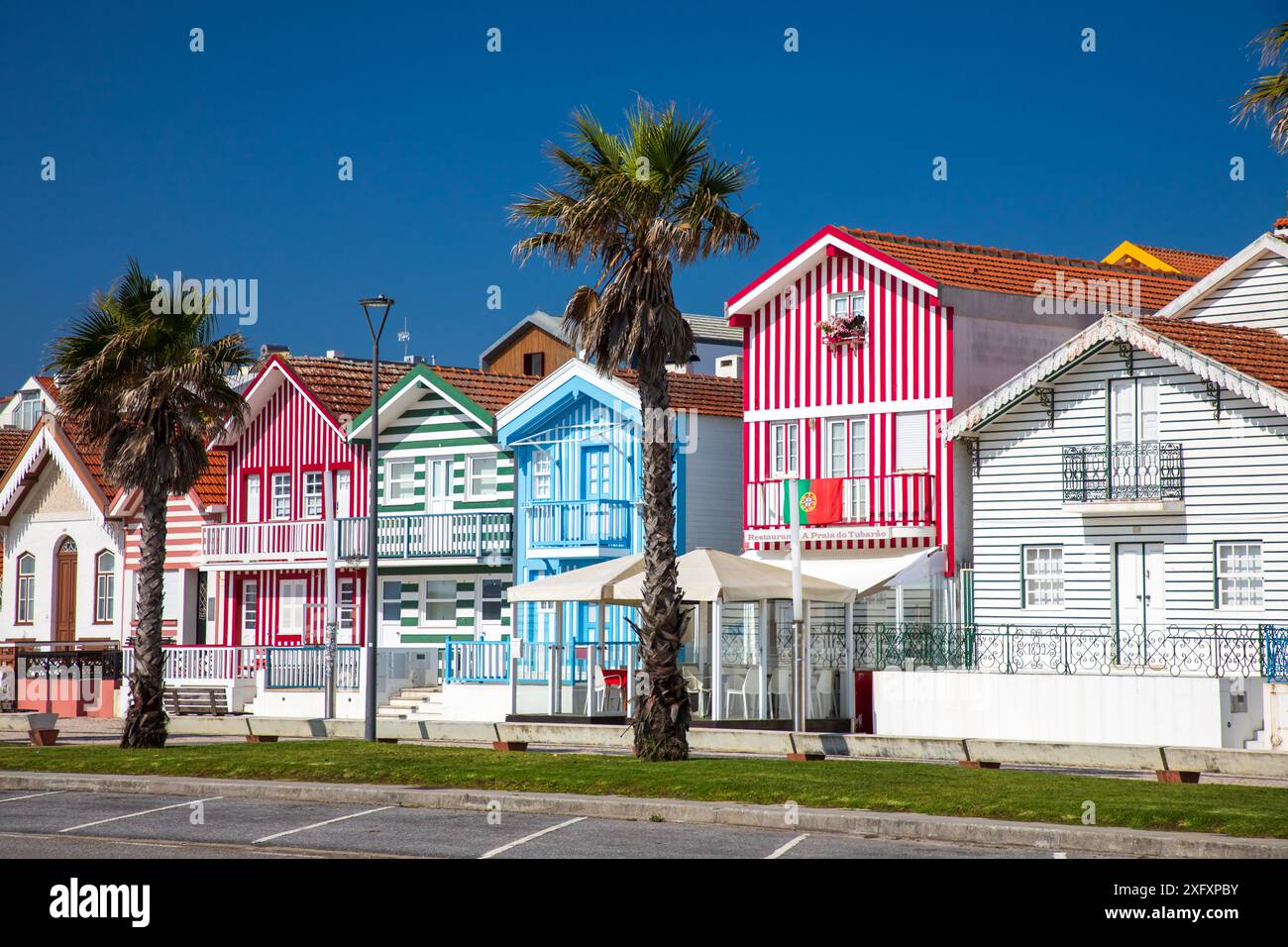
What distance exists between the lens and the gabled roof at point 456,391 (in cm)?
4366

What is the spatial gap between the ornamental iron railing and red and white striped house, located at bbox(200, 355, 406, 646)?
49.8ft

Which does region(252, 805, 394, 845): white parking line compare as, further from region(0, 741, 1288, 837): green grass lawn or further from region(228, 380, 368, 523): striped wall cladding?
region(228, 380, 368, 523): striped wall cladding

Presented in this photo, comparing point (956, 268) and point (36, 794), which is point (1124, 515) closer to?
point (956, 268)

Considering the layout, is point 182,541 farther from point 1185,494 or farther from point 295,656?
point 1185,494

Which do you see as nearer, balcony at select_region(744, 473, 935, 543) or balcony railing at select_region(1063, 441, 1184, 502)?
balcony railing at select_region(1063, 441, 1184, 502)

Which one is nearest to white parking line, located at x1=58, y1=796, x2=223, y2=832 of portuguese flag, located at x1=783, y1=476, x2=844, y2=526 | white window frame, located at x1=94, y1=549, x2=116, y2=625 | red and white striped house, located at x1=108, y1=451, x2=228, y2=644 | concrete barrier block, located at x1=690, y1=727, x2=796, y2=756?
concrete barrier block, located at x1=690, y1=727, x2=796, y2=756

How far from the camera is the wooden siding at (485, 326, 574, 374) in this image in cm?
7781

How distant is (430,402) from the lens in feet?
147

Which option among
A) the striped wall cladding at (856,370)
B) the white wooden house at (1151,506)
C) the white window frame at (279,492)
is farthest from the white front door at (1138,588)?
the white window frame at (279,492)

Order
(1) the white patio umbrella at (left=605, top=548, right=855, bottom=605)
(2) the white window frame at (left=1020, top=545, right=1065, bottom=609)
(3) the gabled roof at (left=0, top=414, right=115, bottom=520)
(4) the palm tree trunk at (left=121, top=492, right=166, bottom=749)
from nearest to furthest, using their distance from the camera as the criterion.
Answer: (4) the palm tree trunk at (left=121, top=492, right=166, bottom=749), (1) the white patio umbrella at (left=605, top=548, right=855, bottom=605), (2) the white window frame at (left=1020, top=545, right=1065, bottom=609), (3) the gabled roof at (left=0, top=414, right=115, bottom=520)

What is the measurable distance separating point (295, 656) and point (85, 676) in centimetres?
689

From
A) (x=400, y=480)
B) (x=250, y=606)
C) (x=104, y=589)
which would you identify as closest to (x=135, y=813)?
(x=400, y=480)

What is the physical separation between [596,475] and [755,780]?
21.7 metres

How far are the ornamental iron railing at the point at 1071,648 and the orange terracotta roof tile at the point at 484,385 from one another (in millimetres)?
12034
